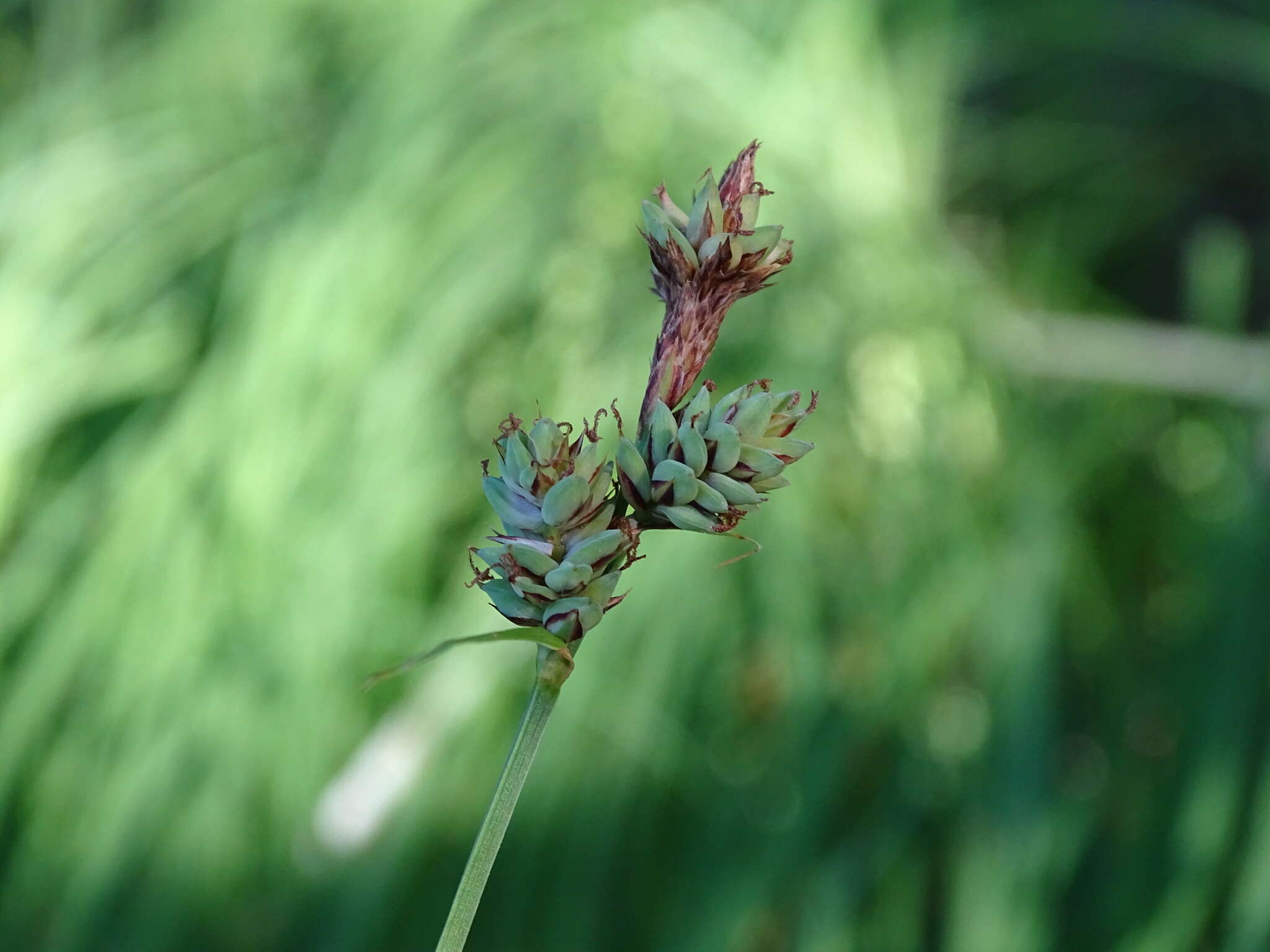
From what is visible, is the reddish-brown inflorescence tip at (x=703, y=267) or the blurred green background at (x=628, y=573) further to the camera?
the blurred green background at (x=628, y=573)

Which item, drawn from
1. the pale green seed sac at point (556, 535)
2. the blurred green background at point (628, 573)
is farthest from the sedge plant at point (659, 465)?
the blurred green background at point (628, 573)

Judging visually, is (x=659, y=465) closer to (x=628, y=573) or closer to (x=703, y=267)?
(x=703, y=267)

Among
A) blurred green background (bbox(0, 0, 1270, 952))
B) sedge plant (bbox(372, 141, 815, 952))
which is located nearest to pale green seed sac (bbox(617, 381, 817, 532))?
sedge plant (bbox(372, 141, 815, 952))

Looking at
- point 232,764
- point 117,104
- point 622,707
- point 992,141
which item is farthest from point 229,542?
point 992,141

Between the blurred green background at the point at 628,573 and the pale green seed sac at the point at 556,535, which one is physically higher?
the blurred green background at the point at 628,573

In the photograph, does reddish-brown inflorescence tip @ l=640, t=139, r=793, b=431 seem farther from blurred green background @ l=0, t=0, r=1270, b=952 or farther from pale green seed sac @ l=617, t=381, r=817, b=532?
blurred green background @ l=0, t=0, r=1270, b=952

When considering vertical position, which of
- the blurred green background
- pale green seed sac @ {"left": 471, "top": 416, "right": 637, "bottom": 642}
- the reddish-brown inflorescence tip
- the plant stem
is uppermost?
the blurred green background

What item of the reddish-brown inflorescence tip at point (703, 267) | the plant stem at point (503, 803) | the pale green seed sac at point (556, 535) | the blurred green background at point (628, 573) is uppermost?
the blurred green background at point (628, 573)

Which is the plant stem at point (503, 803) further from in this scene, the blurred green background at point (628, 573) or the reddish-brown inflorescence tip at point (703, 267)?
the blurred green background at point (628, 573)
